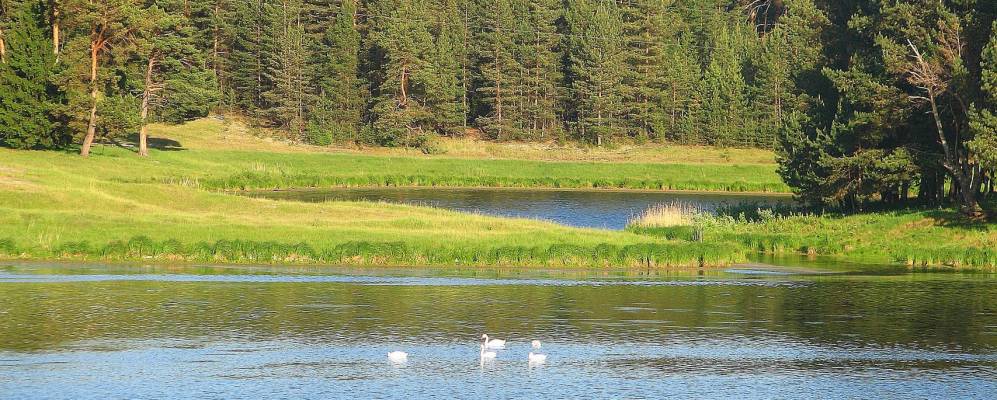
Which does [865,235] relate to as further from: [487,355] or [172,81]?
[172,81]

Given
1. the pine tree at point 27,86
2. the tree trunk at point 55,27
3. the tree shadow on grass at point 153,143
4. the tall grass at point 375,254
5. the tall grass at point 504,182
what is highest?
the tree trunk at point 55,27

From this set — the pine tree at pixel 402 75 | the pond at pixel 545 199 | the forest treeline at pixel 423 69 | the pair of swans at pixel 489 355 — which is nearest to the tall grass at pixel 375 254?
the pond at pixel 545 199

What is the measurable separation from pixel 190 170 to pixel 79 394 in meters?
84.1

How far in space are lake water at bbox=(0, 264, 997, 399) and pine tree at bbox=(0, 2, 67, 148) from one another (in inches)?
2280

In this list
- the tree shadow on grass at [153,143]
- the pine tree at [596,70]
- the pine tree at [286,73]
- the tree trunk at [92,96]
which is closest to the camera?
the tree trunk at [92,96]

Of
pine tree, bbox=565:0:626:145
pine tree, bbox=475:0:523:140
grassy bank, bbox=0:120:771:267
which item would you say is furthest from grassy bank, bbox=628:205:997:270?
pine tree, bbox=475:0:523:140

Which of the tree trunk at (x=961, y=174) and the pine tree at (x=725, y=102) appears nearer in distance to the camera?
the tree trunk at (x=961, y=174)

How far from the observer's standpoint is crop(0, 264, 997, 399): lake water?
34.3 metres

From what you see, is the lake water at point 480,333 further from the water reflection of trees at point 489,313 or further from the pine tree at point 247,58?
the pine tree at point 247,58

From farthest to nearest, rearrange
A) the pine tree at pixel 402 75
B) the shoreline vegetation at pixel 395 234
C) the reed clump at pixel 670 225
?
the pine tree at pixel 402 75 → the reed clump at pixel 670 225 → the shoreline vegetation at pixel 395 234

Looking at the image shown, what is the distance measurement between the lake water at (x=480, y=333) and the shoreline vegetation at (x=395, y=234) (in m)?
2.84

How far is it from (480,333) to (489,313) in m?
4.05

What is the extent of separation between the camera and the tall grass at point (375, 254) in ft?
195

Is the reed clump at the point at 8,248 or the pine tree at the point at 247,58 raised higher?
the pine tree at the point at 247,58
